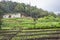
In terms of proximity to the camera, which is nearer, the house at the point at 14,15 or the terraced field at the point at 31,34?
the terraced field at the point at 31,34

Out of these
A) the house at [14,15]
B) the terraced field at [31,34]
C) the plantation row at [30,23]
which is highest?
the house at [14,15]

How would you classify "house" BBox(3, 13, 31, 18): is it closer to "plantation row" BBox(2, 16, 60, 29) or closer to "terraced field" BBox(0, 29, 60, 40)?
"plantation row" BBox(2, 16, 60, 29)

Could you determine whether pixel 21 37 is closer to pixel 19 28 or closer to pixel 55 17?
pixel 19 28

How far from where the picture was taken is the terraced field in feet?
8.71

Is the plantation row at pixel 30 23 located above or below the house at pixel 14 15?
below

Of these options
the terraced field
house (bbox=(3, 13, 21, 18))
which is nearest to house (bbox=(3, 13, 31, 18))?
house (bbox=(3, 13, 21, 18))

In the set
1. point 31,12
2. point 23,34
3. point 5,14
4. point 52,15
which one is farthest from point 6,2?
point 52,15

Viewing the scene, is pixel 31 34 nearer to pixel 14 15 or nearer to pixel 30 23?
pixel 30 23

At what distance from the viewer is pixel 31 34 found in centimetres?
269

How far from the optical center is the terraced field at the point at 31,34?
265cm

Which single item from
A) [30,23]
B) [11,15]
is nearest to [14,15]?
[11,15]

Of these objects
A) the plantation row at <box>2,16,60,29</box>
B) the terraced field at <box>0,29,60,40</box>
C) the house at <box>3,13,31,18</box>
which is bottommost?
the terraced field at <box>0,29,60,40</box>

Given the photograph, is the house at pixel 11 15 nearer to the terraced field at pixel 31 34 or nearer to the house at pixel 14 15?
the house at pixel 14 15

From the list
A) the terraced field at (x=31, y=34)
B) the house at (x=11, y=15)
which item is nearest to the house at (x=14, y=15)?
the house at (x=11, y=15)
